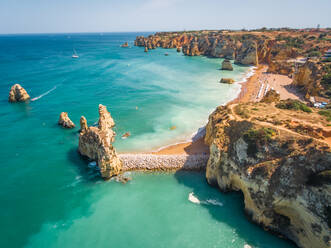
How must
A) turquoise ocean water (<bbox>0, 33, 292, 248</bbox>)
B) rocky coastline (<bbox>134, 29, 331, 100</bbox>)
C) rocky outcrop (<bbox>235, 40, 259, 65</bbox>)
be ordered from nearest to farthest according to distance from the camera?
turquoise ocean water (<bbox>0, 33, 292, 248</bbox>), rocky coastline (<bbox>134, 29, 331, 100</bbox>), rocky outcrop (<bbox>235, 40, 259, 65</bbox>)

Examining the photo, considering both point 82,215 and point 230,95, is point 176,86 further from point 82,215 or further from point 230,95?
point 82,215

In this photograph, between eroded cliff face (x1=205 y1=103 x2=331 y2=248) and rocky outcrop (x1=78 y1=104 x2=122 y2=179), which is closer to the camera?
eroded cliff face (x1=205 y1=103 x2=331 y2=248)

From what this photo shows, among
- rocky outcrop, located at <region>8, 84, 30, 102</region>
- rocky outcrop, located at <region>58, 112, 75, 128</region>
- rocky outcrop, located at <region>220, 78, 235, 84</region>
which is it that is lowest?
rocky outcrop, located at <region>58, 112, 75, 128</region>

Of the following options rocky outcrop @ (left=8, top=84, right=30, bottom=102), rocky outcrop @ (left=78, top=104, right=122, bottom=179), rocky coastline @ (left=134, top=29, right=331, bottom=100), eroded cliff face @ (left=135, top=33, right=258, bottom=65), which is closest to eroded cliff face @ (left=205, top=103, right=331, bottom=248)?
rocky outcrop @ (left=78, top=104, right=122, bottom=179)

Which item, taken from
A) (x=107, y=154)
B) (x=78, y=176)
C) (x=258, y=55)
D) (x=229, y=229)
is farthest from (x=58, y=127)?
(x=258, y=55)

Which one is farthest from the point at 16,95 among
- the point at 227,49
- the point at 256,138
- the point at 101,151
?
the point at 227,49

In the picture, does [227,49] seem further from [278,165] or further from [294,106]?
[278,165]

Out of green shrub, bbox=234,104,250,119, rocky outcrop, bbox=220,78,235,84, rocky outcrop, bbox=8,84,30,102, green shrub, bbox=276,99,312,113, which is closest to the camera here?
green shrub, bbox=234,104,250,119

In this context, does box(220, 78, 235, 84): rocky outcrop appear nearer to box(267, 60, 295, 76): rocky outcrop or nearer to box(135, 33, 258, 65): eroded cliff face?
box(267, 60, 295, 76): rocky outcrop
